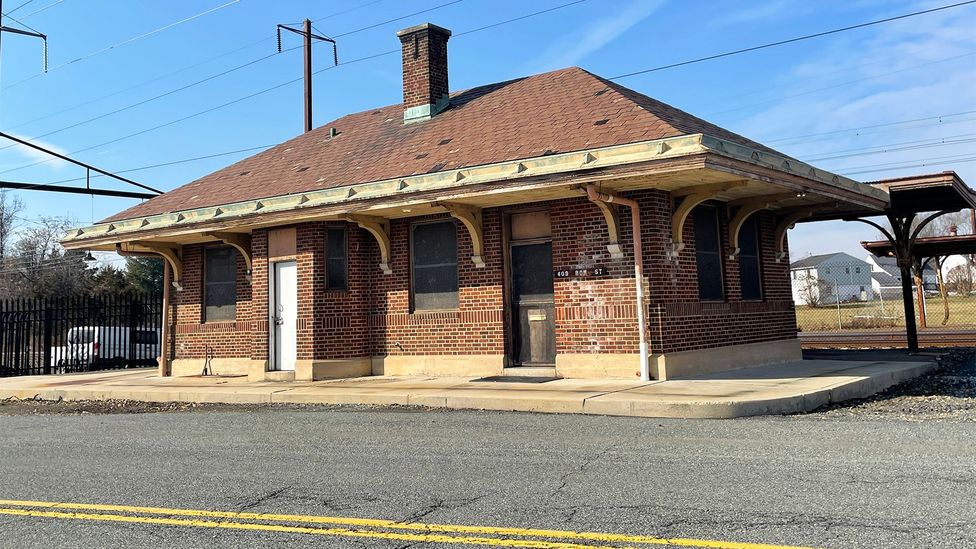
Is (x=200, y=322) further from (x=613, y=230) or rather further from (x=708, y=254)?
(x=708, y=254)

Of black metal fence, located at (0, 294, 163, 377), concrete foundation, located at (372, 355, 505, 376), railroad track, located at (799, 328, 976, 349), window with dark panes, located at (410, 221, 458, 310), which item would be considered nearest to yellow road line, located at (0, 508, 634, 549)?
concrete foundation, located at (372, 355, 505, 376)

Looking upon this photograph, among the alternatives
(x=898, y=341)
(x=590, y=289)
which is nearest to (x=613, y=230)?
(x=590, y=289)

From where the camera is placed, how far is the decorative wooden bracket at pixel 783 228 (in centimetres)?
1451

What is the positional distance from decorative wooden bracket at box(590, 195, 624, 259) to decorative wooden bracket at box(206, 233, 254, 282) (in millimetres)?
7296

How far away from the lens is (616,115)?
41.1 feet

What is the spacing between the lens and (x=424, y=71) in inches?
661

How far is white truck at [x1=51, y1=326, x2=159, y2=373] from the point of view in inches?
813

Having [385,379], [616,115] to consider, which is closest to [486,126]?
[616,115]

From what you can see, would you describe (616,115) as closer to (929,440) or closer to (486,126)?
(486,126)

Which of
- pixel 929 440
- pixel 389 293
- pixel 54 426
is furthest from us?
pixel 389 293

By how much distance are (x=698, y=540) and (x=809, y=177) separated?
9205 mm

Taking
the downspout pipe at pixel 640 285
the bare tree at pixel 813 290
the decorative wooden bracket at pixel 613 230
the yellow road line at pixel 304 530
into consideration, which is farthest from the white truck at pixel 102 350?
the bare tree at pixel 813 290

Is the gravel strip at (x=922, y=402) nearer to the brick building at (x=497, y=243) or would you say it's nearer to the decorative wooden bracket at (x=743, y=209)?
the brick building at (x=497, y=243)

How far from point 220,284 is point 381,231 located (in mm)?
4582
